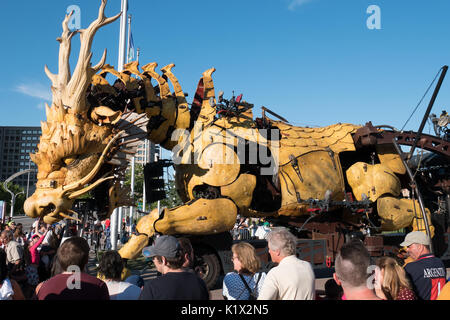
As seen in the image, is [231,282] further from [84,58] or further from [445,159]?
[445,159]

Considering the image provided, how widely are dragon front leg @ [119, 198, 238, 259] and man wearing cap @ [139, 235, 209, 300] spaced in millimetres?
4268

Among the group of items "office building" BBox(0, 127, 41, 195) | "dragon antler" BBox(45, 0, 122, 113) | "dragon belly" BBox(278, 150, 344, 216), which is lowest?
"dragon belly" BBox(278, 150, 344, 216)

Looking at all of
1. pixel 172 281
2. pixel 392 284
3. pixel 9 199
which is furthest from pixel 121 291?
pixel 9 199

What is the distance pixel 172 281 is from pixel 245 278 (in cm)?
102

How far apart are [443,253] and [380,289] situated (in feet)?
28.7

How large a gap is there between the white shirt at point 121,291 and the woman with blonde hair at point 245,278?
82 centimetres

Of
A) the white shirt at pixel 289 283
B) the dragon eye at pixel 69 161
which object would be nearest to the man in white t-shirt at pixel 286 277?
the white shirt at pixel 289 283

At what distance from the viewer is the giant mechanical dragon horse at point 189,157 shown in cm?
712

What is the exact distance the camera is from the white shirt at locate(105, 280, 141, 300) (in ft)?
10.4

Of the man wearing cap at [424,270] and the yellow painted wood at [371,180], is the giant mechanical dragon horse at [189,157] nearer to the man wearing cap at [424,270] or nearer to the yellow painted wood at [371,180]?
the yellow painted wood at [371,180]

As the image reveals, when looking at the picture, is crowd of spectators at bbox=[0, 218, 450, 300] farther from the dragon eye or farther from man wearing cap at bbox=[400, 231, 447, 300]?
the dragon eye

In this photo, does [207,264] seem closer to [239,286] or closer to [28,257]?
[28,257]

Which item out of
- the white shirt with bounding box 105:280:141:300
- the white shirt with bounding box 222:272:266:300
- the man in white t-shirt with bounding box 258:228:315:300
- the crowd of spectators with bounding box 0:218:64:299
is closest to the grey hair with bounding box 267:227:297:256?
the man in white t-shirt with bounding box 258:228:315:300
